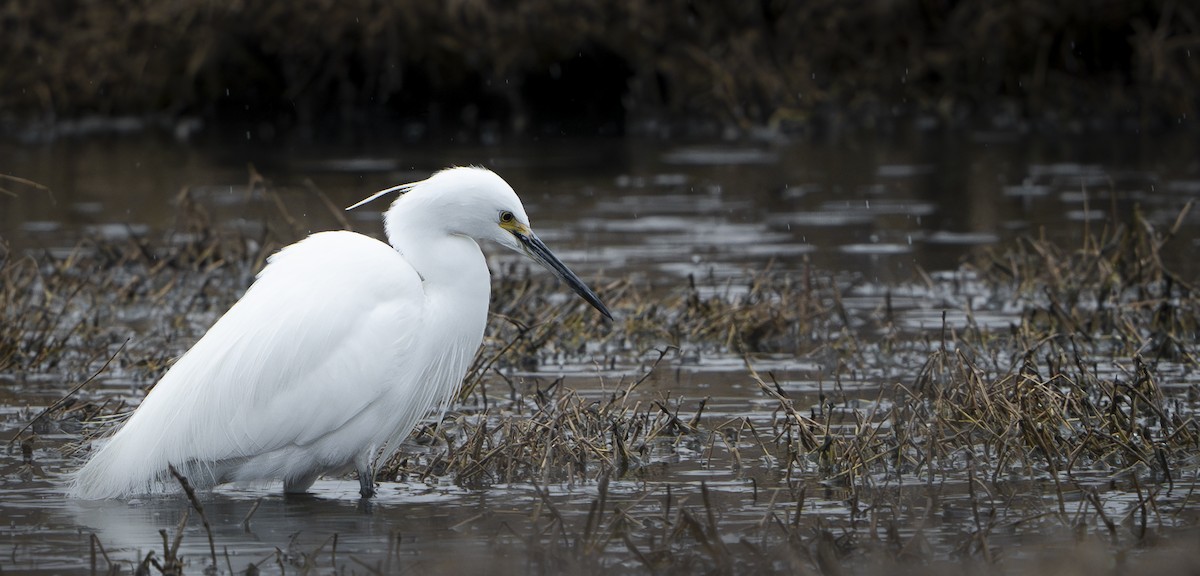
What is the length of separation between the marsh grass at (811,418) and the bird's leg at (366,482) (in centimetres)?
30

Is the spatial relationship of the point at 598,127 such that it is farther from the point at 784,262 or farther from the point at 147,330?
the point at 147,330

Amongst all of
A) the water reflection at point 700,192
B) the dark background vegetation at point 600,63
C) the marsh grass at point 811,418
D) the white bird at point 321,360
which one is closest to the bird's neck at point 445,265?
the white bird at point 321,360

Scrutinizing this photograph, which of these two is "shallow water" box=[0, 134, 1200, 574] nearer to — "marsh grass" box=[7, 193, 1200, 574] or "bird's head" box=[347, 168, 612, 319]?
"marsh grass" box=[7, 193, 1200, 574]

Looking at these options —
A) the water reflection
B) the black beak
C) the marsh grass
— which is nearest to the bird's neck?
the black beak

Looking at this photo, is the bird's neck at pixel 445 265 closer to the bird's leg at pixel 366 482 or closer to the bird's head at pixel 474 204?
the bird's head at pixel 474 204

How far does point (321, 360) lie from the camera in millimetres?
5215

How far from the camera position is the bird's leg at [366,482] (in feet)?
17.6

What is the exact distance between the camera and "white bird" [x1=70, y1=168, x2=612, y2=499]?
17.0 feet

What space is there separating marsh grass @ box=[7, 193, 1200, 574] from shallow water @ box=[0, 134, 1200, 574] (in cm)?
4

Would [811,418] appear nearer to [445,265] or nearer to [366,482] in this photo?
[445,265]

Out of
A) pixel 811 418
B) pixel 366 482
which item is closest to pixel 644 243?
pixel 811 418

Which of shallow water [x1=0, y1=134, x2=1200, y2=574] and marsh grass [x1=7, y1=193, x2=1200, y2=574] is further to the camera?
shallow water [x1=0, y1=134, x2=1200, y2=574]

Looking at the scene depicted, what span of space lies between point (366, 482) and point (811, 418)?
1.52 m

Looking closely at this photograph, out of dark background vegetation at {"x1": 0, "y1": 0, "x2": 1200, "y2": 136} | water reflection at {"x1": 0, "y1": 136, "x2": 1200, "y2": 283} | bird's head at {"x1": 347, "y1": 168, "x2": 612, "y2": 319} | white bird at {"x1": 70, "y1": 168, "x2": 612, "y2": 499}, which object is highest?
dark background vegetation at {"x1": 0, "y1": 0, "x2": 1200, "y2": 136}
